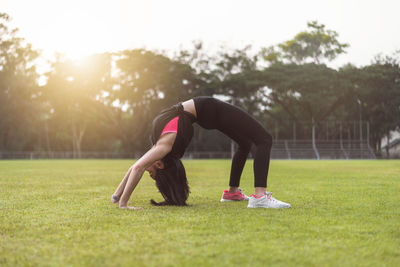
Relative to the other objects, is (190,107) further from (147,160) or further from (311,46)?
(311,46)

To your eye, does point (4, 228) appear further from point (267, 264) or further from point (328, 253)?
point (328, 253)

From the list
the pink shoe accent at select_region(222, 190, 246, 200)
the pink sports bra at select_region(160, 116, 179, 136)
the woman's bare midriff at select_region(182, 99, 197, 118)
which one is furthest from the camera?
the pink shoe accent at select_region(222, 190, 246, 200)

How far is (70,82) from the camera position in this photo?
43156 millimetres

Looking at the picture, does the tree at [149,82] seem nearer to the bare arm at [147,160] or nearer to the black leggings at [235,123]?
the black leggings at [235,123]

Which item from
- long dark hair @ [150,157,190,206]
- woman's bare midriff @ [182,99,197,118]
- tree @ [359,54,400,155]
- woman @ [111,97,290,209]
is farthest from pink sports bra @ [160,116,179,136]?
tree @ [359,54,400,155]

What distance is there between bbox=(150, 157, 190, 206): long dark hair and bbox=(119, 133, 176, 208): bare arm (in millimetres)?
259

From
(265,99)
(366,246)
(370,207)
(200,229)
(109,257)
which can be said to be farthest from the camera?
(265,99)

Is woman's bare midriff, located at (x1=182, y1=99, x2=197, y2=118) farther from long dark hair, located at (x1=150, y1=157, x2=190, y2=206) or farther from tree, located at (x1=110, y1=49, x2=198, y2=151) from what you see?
tree, located at (x1=110, y1=49, x2=198, y2=151)

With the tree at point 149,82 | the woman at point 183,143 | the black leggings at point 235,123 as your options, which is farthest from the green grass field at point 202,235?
the tree at point 149,82

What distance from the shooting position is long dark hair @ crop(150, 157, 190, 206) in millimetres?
4598

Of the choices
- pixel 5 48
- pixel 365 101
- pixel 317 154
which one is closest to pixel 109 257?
pixel 317 154

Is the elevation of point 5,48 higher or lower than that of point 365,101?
higher

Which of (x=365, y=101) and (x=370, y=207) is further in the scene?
(x=365, y=101)

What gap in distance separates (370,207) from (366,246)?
75.6 inches
